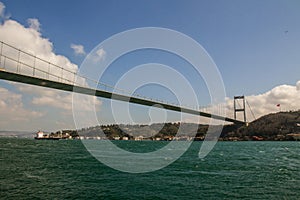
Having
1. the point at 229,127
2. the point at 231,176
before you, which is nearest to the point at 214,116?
the point at 229,127

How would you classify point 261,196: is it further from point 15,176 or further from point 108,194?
point 15,176

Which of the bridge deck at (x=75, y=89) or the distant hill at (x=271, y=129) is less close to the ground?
the bridge deck at (x=75, y=89)

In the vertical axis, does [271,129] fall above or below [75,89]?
below

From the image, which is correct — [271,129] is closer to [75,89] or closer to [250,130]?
[250,130]

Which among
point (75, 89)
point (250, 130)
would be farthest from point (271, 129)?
point (75, 89)

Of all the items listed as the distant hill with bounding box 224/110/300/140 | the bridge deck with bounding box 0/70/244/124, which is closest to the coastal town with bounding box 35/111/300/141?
the distant hill with bounding box 224/110/300/140

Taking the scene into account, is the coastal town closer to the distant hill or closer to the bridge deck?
the distant hill

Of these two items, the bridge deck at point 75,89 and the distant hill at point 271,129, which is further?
the distant hill at point 271,129

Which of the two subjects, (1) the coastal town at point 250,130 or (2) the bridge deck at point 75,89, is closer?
→ (2) the bridge deck at point 75,89

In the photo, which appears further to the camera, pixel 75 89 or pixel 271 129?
pixel 271 129

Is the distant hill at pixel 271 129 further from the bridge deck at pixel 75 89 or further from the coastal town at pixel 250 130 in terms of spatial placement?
the bridge deck at pixel 75 89

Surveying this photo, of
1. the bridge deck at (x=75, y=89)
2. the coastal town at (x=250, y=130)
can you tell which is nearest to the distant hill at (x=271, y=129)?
the coastal town at (x=250, y=130)
